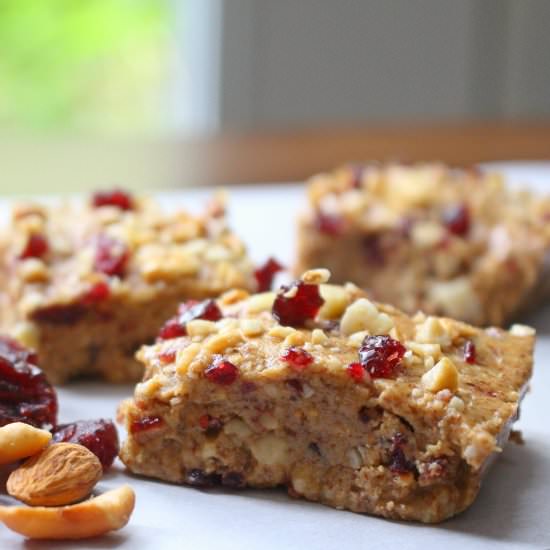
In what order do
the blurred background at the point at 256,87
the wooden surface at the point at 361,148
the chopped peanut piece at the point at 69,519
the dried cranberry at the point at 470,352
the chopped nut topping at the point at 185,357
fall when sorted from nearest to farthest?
1. the chopped peanut piece at the point at 69,519
2. the chopped nut topping at the point at 185,357
3. the dried cranberry at the point at 470,352
4. the wooden surface at the point at 361,148
5. the blurred background at the point at 256,87

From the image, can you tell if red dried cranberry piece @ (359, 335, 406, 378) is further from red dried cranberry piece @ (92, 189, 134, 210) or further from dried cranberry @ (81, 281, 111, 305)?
red dried cranberry piece @ (92, 189, 134, 210)

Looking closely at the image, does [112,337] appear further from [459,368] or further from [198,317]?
[459,368]

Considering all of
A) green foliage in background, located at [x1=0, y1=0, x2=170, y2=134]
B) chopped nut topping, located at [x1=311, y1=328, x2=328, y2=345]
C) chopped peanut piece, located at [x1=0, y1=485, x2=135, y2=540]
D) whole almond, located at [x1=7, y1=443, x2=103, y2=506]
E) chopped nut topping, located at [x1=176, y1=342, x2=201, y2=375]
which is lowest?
chopped peanut piece, located at [x1=0, y1=485, x2=135, y2=540]

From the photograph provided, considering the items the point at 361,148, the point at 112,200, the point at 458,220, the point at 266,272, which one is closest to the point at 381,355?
the point at 266,272

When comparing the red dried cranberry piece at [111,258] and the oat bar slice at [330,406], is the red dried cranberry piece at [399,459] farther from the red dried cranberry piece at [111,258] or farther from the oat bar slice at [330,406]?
the red dried cranberry piece at [111,258]

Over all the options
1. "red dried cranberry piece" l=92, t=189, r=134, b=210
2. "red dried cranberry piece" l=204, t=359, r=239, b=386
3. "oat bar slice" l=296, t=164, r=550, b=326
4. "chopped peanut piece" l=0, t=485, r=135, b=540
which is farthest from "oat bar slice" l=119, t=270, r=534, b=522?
"oat bar slice" l=296, t=164, r=550, b=326

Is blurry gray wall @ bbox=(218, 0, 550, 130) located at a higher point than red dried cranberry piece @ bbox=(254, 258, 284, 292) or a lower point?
higher

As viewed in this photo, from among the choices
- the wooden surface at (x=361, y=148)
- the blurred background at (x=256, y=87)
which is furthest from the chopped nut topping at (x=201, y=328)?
the wooden surface at (x=361, y=148)
